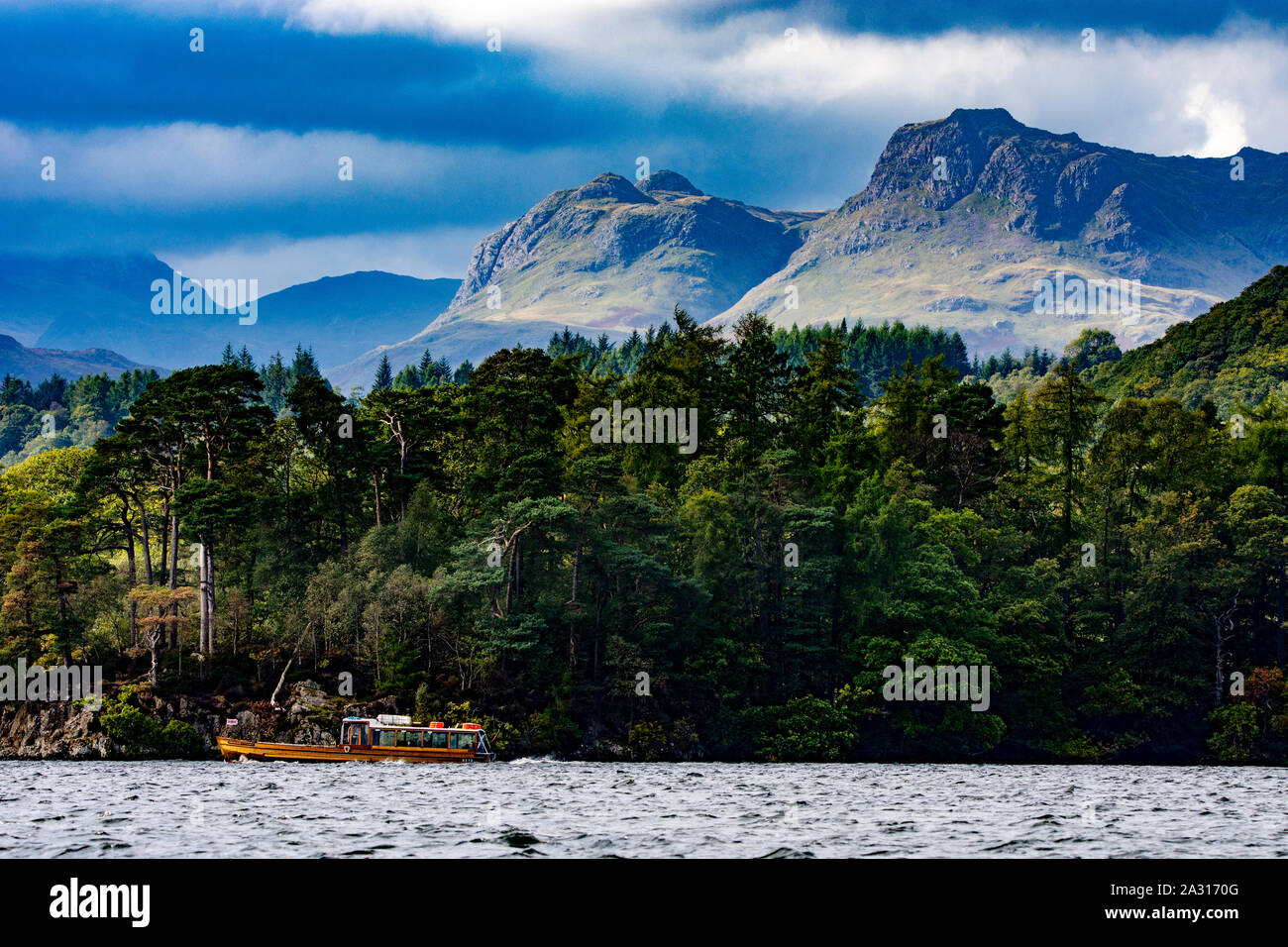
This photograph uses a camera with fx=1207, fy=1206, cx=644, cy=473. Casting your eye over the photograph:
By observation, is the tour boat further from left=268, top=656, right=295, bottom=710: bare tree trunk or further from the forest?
the forest

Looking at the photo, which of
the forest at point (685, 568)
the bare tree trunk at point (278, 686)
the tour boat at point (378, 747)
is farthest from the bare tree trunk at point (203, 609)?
the tour boat at point (378, 747)

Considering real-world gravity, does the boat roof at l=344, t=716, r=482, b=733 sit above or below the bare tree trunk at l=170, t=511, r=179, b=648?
below

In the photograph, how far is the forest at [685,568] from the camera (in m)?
75.3

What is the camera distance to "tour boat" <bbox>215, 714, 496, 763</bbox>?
6594cm

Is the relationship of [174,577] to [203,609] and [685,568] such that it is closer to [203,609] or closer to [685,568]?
[203,609]

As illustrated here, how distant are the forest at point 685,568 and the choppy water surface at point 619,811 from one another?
36.1ft

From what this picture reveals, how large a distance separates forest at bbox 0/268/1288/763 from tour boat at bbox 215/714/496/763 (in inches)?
184

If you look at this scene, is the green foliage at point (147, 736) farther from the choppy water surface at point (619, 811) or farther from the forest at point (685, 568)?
the choppy water surface at point (619, 811)

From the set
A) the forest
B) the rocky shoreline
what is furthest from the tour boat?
the forest

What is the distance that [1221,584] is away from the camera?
80.0 metres

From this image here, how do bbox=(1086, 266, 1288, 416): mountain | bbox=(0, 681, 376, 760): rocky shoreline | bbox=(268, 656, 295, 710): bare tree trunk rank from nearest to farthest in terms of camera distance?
1. bbox=(0, 681, 376, 760): rocky shoreline
2. bbox=(268, 656, 295, 710): bare tree trunk
3. bbox=(1086, 266, 1288, 416): mountain

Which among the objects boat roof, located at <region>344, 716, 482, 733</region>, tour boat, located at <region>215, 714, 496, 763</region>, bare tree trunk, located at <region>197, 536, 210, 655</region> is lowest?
tour boat, located at <region>215, 714, 496, 763</region>

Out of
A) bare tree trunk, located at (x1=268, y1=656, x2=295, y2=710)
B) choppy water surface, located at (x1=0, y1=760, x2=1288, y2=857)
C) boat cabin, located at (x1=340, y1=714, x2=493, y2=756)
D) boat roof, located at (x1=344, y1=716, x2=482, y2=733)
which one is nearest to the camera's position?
choppy water surface, located at (x1=0, y1=760, x2=1288, y2=857)

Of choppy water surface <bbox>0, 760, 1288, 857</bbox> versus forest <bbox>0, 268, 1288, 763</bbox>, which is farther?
forest <bbox>0, 268, 1288, 763</bbox>
